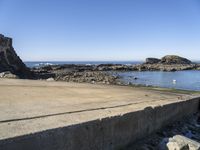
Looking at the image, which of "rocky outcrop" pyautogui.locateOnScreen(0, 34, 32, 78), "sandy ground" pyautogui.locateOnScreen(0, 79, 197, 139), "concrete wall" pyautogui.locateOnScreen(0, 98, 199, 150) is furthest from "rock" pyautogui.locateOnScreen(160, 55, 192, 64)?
"sandy ground" pyautogui.locateOnScreen(0, 79, 197, 139)

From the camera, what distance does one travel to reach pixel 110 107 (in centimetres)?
566

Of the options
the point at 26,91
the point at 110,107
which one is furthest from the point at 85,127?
the point at 26,91

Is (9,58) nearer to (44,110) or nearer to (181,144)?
(44,110)

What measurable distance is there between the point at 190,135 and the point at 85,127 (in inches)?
150

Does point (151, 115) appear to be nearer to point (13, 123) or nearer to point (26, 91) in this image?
point (26, 91)

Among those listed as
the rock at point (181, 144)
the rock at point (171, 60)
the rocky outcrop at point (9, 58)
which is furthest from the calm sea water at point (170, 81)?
the rock at point (171, 60)

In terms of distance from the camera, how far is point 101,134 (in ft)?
15.0

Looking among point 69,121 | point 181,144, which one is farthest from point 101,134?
point 181,144

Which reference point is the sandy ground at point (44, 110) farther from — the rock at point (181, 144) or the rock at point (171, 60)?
the rock at point (171, 60)

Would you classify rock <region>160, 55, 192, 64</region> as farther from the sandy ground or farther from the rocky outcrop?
the sandy ground

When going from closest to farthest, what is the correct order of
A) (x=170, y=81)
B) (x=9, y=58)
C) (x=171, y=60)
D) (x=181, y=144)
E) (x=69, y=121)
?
(x=69, y=121) < (x=181, y=144) < (x=9, y=58) < (x=170, y=81) < (x=171, y=60)

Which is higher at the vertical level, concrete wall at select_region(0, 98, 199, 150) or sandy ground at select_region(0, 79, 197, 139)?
sandy ground at select_region(0, 79, 197, 139)

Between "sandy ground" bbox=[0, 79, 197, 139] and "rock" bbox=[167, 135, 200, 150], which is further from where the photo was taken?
"rock" bbox=[167, 135, 200, 150]

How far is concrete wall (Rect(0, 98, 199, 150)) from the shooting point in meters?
3.49
